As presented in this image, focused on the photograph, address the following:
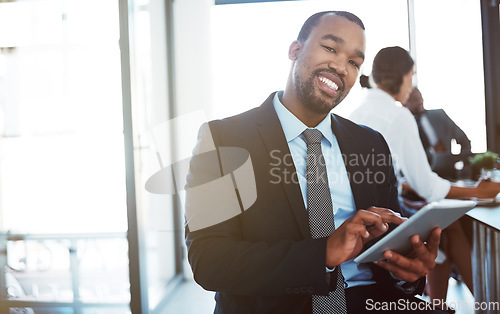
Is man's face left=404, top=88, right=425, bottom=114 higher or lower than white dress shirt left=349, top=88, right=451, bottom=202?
higher

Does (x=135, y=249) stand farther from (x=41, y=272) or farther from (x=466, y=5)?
(x=466, y=5)

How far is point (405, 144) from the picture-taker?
203cm

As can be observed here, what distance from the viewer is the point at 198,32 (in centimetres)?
246

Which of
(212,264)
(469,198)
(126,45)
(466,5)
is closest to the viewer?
(212,264)

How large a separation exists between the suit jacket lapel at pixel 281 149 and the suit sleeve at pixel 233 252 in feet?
0.66

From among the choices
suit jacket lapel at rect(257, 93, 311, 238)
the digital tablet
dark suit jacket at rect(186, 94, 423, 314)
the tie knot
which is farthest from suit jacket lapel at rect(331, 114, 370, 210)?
the digital tablet

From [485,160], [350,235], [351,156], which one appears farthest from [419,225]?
[485,160]

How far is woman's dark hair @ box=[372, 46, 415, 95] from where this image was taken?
2.05 meters

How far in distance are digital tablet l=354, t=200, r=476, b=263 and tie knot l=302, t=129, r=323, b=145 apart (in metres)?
0.55

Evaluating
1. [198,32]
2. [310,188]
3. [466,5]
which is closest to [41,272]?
[198,32]

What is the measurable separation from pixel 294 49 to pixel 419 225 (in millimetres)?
1041

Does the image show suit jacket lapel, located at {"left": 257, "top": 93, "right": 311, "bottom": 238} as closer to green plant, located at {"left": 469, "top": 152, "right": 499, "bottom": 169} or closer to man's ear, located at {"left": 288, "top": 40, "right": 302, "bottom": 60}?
man's ear, located at {"left": 288, "top": 40, "right": 302, "bottom": 60}

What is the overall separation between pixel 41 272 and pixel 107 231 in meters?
0.50

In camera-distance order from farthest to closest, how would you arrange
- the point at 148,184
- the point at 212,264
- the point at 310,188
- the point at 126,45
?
the point at 148,184
the point at 126,45
the point at 310,188
the point at 212,264
